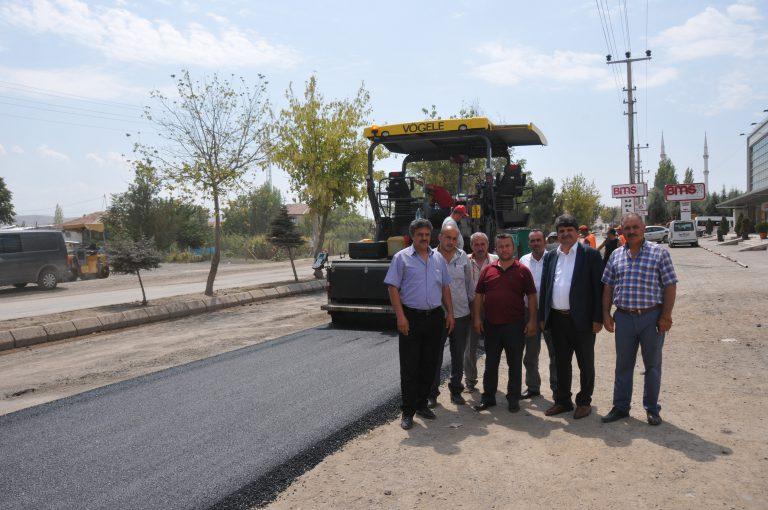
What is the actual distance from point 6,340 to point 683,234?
34.9 m

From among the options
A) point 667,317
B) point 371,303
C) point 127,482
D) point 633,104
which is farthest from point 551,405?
point 633,104

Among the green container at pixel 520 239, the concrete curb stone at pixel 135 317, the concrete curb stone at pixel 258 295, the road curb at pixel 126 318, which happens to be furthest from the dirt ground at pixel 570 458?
the concrete curb stone at pixel 258 295

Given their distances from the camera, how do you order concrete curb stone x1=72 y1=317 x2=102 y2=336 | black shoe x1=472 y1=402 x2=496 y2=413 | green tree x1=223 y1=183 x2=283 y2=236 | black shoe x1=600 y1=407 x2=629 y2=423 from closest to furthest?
1. black shoe x1=600 y1=407 x2=629 y2=423
2. black shoe x1=472 y1=402 x2=496 y2=413
3. concrete curb stone x1=72 y1=317 x2=102 y2=336
4. green tree x1=223 y1=183 x2=283 y2=236

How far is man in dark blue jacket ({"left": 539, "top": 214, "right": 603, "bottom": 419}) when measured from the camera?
4820 mm

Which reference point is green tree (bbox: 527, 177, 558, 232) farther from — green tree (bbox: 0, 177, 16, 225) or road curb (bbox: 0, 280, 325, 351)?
green tree (bbox: 0, 177, 16, 225)

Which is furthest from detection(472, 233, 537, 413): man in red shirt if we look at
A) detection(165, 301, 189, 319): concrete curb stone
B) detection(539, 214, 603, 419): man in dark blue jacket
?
detection(165, 301, 189, 319): concrete curb stone

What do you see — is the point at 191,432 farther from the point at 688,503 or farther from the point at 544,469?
the point at 688,503

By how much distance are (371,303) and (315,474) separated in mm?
5165

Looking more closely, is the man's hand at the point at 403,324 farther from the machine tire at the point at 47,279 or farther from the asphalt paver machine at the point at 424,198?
the machine tire at the point at 47,279

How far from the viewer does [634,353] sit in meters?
A: 4.75

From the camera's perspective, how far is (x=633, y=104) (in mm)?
28266

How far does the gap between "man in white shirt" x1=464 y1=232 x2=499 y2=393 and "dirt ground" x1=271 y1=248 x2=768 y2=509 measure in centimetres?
21

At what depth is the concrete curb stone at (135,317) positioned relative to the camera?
11047 mm

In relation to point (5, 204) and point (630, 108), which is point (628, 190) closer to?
point (630, 108)
